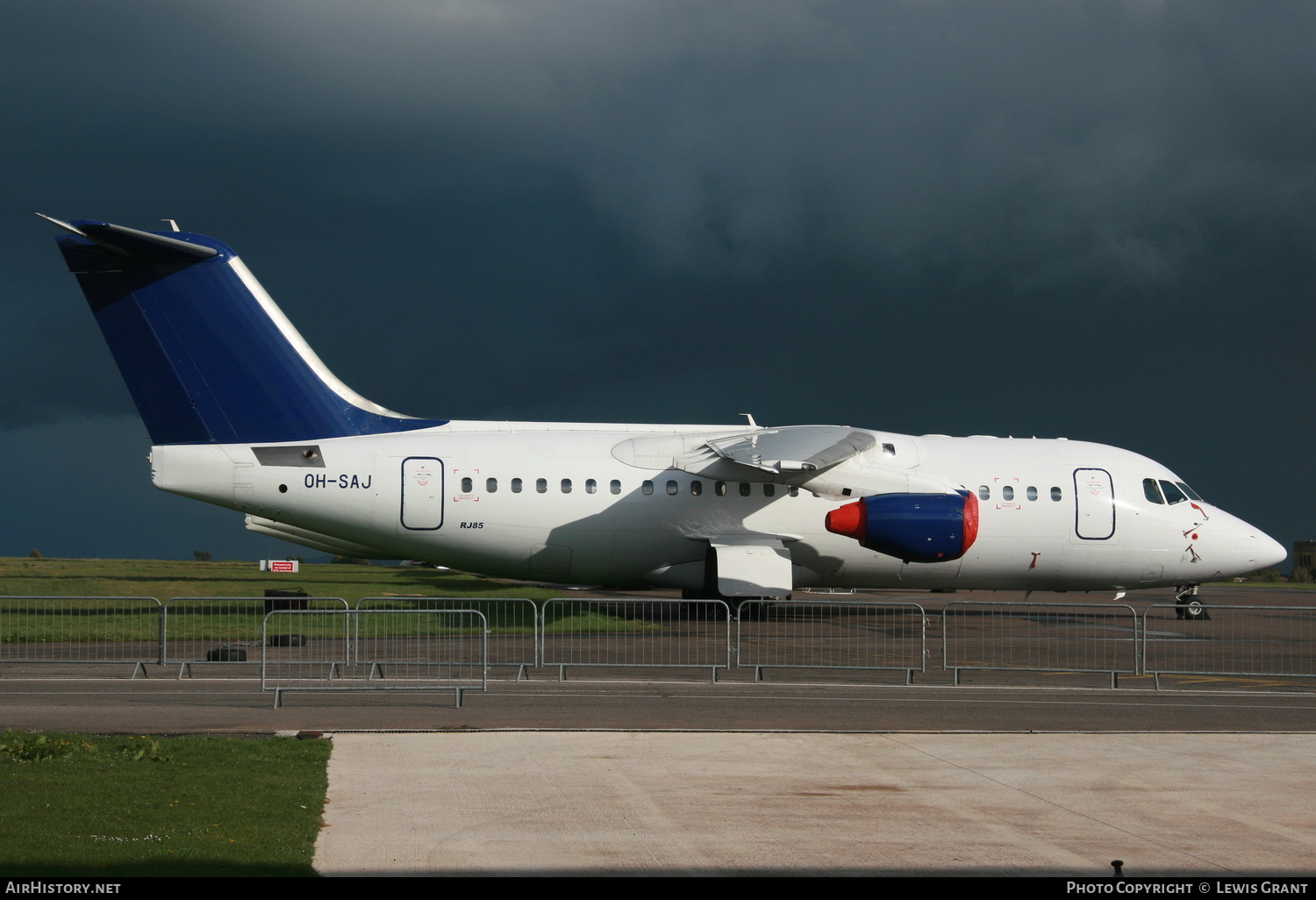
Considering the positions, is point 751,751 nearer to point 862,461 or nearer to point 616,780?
point 616,780

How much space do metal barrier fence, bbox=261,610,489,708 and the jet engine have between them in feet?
25.1

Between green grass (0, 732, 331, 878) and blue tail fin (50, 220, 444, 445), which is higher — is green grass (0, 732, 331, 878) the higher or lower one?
the lower one

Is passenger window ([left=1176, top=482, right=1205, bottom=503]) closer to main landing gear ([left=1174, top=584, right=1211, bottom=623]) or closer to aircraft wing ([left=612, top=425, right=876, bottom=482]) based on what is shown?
main landing gear ([left=1174, top=584, right=1211, bottom=623])

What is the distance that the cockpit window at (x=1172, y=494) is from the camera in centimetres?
2458

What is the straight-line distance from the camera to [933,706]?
12891 mm

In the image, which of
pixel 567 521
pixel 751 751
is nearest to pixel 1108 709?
A: pixel 751 751

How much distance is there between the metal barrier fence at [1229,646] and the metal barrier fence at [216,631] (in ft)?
42.8

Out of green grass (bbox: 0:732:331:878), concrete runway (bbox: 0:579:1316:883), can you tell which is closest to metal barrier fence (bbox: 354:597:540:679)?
concrete runway (bbox: 0:579:1316:883)

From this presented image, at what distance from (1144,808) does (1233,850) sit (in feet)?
3.79

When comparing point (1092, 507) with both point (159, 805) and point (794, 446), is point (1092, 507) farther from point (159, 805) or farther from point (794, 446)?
point (159, 805)

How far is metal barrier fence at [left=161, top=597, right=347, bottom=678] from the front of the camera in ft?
55.3

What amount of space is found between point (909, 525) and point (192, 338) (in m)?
14.0

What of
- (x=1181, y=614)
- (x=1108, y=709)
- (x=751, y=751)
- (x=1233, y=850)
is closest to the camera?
(x=1233, y=850)

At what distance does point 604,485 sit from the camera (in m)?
22.6
